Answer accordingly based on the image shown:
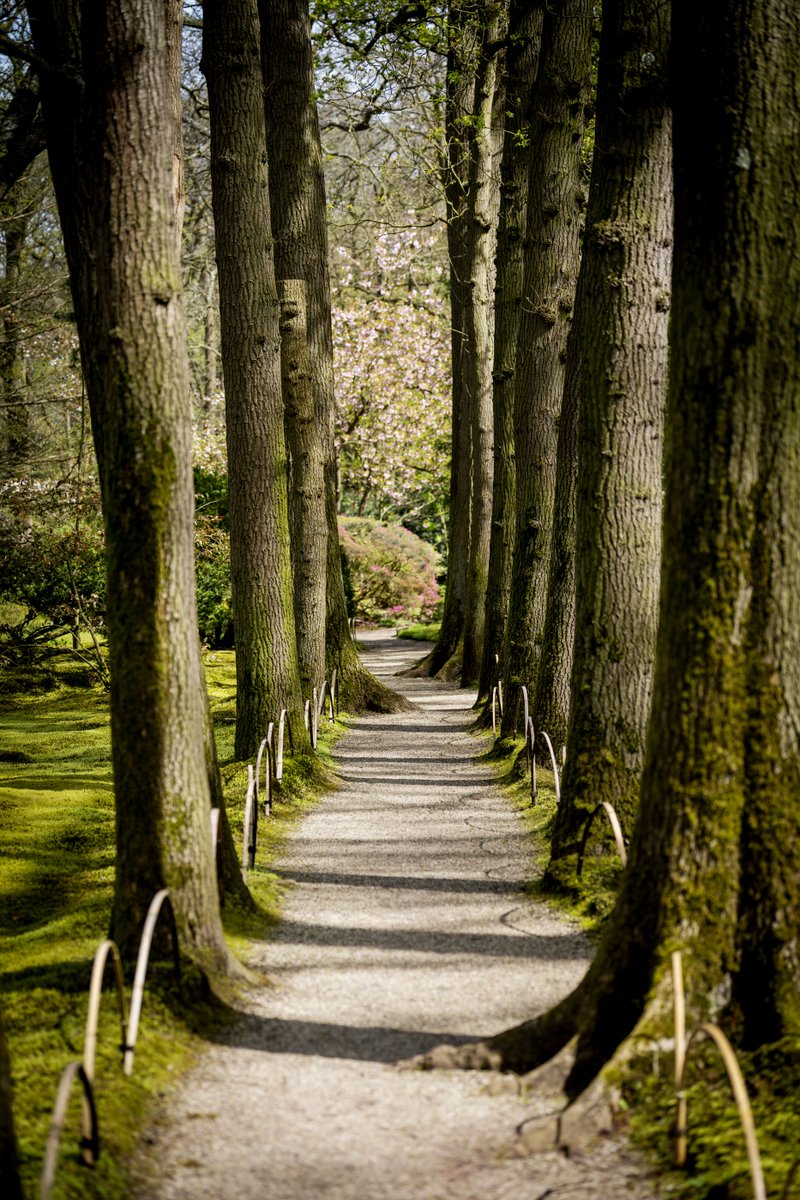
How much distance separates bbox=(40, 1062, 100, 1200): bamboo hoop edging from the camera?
3.07m

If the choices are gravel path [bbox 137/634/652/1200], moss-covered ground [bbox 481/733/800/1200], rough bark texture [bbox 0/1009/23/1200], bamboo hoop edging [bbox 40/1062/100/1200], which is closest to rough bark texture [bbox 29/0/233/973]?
gravel path [bbox 137/634/652/1200]

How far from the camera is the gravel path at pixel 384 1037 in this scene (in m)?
3.89

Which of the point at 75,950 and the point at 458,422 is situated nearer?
the point at 75,950

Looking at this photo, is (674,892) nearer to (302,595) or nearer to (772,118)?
(772,118)

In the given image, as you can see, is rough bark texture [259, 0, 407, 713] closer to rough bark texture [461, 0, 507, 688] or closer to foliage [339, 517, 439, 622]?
rough bark texture [461, 0, 507, 688]

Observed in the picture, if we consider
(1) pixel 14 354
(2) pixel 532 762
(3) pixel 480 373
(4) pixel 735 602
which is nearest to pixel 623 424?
(4) pixel 735 602

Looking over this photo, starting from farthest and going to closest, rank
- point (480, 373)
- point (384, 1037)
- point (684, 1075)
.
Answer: point (480, 373) → point (384, 1037) → point (684, 1075)

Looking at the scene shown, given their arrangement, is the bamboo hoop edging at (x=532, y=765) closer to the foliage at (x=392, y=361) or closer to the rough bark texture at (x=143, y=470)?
the rough bark texture at (x=143, y=470)

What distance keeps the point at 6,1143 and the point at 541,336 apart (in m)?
10.9

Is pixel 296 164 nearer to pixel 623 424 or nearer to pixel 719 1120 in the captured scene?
pixel 623 424

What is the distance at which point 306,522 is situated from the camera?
47.1 ft

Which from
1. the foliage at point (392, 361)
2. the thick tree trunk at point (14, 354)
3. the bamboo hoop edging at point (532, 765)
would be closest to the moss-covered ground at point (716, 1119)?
the bamboo hoop edging at point (532, 765)

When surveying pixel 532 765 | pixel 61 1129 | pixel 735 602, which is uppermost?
pixel 735 602

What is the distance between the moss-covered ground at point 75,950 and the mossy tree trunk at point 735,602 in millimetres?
1707
